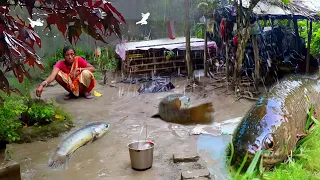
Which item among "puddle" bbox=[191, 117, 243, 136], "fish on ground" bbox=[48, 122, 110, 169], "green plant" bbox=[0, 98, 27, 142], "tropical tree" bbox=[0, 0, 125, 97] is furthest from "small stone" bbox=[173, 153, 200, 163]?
"tropical tree" bbox=[0, 0, 125, 97]

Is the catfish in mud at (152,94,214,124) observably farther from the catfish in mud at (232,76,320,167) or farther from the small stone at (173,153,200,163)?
the small stone at (173,153,200,163)

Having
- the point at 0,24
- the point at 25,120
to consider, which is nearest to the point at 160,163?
the point at 25,120

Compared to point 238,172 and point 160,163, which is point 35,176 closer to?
point 160,163

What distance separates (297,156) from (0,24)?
3.85 m

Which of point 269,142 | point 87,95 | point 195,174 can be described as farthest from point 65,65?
point 269,142

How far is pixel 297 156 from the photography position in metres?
4.25

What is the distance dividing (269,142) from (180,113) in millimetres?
2932

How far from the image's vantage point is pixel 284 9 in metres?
8.33

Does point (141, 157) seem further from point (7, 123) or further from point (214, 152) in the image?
point (7, 123)

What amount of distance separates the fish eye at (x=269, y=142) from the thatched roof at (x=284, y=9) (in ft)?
16.2

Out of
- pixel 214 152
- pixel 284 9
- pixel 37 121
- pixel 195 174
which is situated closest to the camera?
pixel 195 174

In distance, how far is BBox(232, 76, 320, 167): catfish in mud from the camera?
392 cm

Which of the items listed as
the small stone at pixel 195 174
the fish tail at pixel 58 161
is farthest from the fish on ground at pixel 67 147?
the small stone at pixel 195 174

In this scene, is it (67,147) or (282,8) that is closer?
(67,147)
